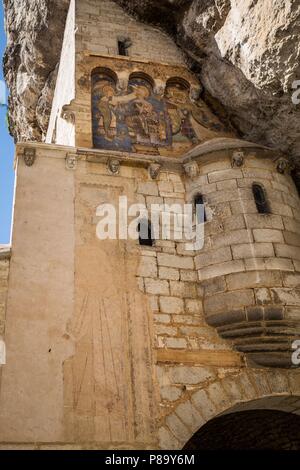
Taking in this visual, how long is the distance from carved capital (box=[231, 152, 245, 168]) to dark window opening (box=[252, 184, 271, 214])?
1.27 feet

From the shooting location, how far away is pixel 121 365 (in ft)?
18.1

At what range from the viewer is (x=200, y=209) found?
6945 millimetres

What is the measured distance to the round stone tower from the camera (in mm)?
5824

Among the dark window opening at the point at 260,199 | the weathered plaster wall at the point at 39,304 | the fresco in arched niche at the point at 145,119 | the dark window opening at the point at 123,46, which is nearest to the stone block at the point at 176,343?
the weathered plaster wall at the point at 39,304

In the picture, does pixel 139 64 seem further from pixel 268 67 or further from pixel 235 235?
pixel 235 235

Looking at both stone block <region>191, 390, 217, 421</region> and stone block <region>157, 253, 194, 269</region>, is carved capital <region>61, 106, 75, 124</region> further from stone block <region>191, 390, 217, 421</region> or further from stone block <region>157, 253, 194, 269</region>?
stone block <region>191, 390, 217, 421</region>

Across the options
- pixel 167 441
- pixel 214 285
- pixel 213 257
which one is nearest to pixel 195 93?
pixel 213 257

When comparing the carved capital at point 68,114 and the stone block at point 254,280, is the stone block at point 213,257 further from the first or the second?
the carved capital at point 68,114

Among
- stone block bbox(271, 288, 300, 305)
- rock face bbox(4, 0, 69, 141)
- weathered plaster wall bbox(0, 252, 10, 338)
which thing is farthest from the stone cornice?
rock face bbox(4, 0, 69, 141)

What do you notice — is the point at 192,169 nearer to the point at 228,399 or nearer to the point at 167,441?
the point at 228,399

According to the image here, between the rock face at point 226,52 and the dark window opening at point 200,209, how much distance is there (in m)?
1.67

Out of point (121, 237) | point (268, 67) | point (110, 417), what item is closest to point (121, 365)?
point (110, 417)

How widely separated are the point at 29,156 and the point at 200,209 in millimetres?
2496

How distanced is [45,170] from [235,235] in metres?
2.75
